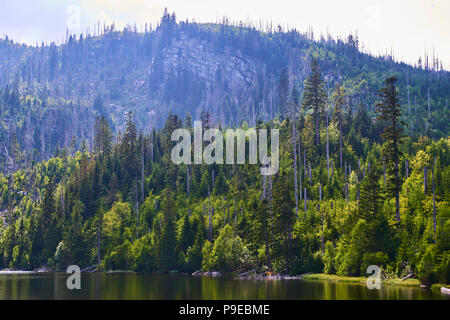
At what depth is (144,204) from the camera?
128m

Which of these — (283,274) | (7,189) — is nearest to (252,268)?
(283,274)

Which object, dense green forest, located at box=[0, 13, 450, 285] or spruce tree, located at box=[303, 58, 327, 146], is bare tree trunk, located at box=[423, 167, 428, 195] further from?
spruce tree, located at box=[303, 58, 327, 146]

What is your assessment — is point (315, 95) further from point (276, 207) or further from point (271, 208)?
point (276, 207)

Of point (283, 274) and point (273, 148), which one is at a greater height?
point (273, 148)

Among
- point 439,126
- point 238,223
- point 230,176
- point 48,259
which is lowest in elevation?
point 48,259

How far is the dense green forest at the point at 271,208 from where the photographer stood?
7688 cm

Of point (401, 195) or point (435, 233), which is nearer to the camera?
point (435, 233)

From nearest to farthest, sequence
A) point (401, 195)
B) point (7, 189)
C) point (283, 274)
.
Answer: point (401, 195)
point (283, 274)
point (7, 189)

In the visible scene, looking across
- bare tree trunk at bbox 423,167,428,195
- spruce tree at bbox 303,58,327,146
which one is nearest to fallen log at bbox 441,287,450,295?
bare tree trunk at bbox 423,167,428,195

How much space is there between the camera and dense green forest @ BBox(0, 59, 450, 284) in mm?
76875

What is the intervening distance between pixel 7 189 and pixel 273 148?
10216cm

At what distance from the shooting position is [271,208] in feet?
309
